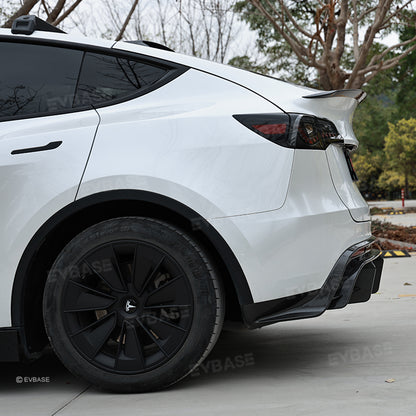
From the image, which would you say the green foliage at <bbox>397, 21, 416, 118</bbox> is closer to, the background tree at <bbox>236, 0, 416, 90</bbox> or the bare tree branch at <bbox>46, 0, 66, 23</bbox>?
the background tree at <bbox>236, 0, 416, 90</bbox>

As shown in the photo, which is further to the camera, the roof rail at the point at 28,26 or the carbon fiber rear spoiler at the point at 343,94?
the roof rail at the point at 28,26

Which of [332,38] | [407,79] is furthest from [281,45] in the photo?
[332,38]

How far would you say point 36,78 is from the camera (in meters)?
3.56

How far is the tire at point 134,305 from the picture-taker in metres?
3.20

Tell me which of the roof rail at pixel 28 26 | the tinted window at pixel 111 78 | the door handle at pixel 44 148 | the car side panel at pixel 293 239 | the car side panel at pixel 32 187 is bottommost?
the car side panel at pixel 293 239

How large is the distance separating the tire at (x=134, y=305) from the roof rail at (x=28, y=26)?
1153 millimetres

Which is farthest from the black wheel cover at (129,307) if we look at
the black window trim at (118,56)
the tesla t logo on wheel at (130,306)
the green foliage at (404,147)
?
the green foliage at (404,147)

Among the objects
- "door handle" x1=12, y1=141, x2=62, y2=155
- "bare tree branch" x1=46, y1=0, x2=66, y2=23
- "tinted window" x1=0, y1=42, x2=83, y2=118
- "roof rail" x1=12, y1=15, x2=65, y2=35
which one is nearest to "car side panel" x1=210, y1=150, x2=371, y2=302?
"door handle" x1=12, y1=141, x2=62, y2=155

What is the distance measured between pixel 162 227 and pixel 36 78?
1070mm

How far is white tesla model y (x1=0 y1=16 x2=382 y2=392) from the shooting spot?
125 inches

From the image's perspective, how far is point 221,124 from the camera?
3.27 m

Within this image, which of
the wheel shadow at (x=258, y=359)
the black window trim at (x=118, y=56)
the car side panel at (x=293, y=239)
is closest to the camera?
the car side panel at (x=293, y=239)

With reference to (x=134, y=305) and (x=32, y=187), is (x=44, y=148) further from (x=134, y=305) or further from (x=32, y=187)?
(x=134, y=305)

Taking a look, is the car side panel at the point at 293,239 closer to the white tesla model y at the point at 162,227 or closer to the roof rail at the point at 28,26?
the white tesla model y at the point at 162,227
